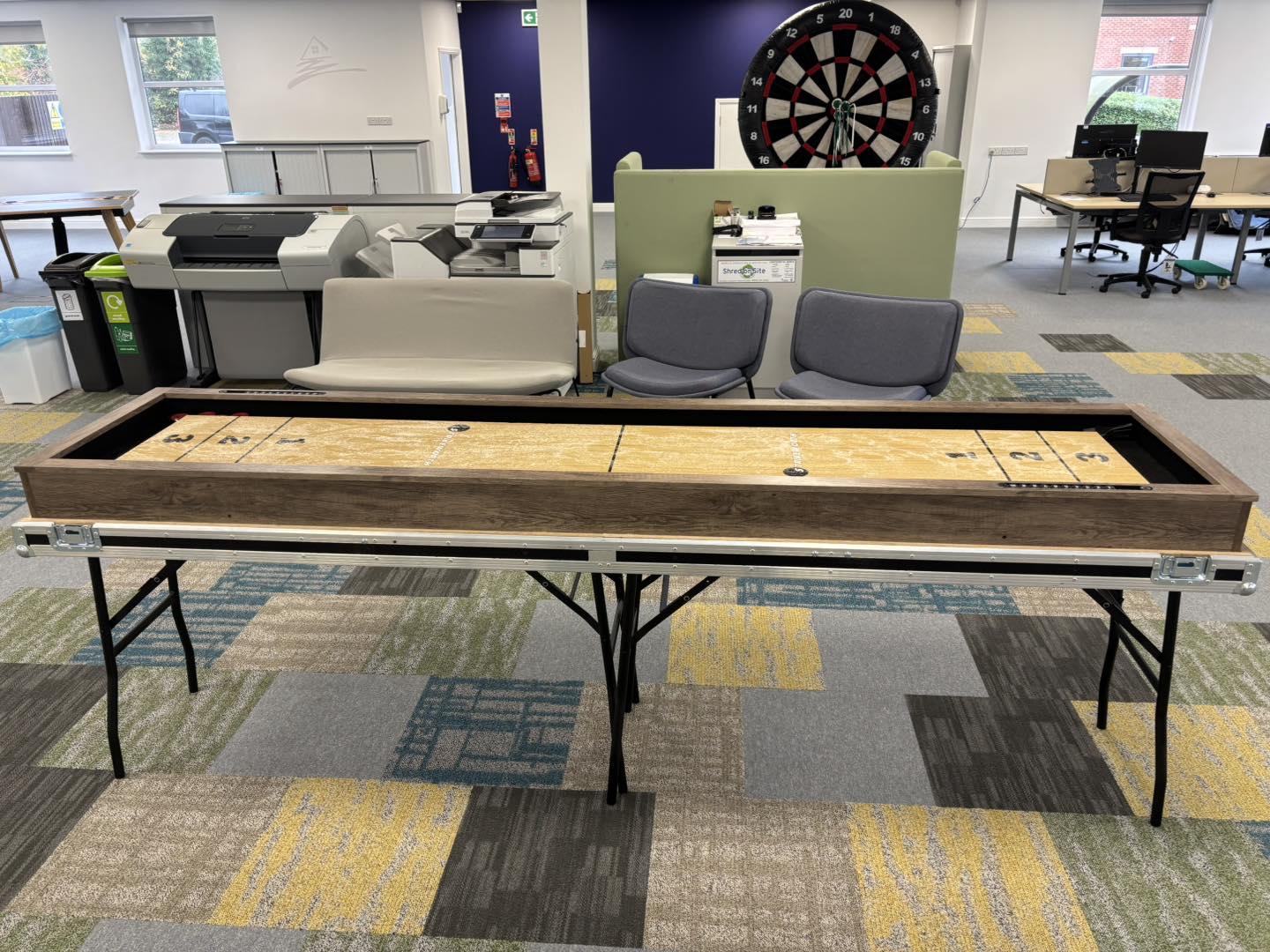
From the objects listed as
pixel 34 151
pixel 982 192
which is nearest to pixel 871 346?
pixel 982 192

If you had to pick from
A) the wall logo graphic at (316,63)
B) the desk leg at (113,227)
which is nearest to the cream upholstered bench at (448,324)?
the desk leg at (113,227)

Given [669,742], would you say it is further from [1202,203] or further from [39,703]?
[1202,203]

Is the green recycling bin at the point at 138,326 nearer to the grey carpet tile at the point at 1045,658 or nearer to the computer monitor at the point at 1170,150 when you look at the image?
the grey carpet tile at the point at 1045,658

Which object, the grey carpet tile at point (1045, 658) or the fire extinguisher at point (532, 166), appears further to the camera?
the fire extinguisher at point (532, 166)

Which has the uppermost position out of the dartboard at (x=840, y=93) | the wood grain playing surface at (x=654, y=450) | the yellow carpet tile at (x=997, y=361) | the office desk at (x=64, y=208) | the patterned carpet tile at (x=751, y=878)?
the dartboard at (x=840, y=93)

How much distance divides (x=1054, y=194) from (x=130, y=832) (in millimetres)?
8176

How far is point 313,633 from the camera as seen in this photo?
9.91ft

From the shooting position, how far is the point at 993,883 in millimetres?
2037

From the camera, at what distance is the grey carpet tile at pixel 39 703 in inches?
98.7

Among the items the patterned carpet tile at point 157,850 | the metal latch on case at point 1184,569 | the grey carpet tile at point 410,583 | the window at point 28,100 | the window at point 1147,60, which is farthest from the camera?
the window at point 28,100

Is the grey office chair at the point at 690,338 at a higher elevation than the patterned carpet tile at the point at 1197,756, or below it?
higher

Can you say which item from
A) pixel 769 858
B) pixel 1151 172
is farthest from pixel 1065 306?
pixel 769 858

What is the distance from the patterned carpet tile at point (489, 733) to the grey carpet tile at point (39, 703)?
959 mm

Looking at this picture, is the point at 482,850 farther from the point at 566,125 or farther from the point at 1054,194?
the point at 1054,194
